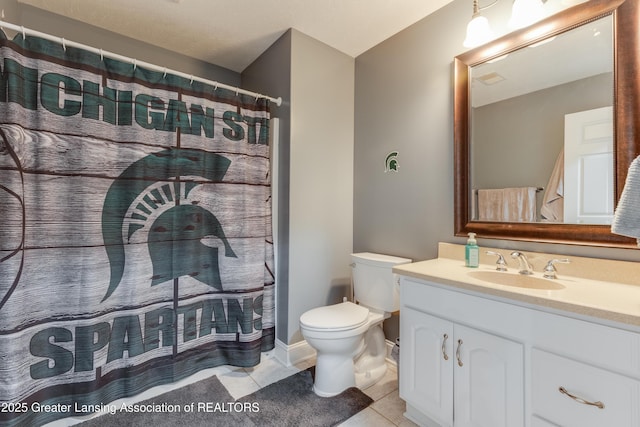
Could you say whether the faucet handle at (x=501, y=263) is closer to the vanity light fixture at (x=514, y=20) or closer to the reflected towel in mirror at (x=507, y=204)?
the reflected towel in mirror at (x=507, y=204)

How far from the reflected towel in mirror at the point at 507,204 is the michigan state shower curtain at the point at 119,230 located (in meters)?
1.37

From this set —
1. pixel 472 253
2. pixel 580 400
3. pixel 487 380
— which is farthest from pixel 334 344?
pixel 580 400

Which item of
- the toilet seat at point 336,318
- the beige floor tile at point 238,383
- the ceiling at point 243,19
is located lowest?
the beige floor tile at point 238,383

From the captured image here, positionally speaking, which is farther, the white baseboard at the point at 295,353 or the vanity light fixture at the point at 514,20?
the white baseboard at the point at 295,353

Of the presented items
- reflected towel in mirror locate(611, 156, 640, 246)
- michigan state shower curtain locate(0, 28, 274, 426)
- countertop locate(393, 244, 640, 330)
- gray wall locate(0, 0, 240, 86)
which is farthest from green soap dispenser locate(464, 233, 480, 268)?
gray wall locate(0, 0, 240, 86)

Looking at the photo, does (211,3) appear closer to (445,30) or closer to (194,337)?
(445,30)

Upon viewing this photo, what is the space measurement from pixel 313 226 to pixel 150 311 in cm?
115

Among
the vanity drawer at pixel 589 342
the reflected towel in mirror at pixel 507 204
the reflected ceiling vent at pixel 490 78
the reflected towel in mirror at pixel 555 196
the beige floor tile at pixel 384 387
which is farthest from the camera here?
the beige floor tile at pixel 384 387

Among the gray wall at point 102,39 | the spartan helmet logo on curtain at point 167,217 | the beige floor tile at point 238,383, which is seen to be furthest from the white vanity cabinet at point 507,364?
the gray wall at point 102,39

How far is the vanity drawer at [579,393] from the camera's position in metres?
0.84

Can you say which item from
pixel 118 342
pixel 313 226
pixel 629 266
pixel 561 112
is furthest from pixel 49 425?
pixel 561 112

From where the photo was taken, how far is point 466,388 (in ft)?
3.89

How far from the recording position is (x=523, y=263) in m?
1.35

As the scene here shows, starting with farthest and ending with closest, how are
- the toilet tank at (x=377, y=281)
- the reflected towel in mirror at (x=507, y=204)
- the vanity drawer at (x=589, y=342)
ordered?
the toilet tank at (x=377, y=281) < the reflected towel in mirror at (x=507, y=204) < the vanity drawer at (x=589, y=342)
